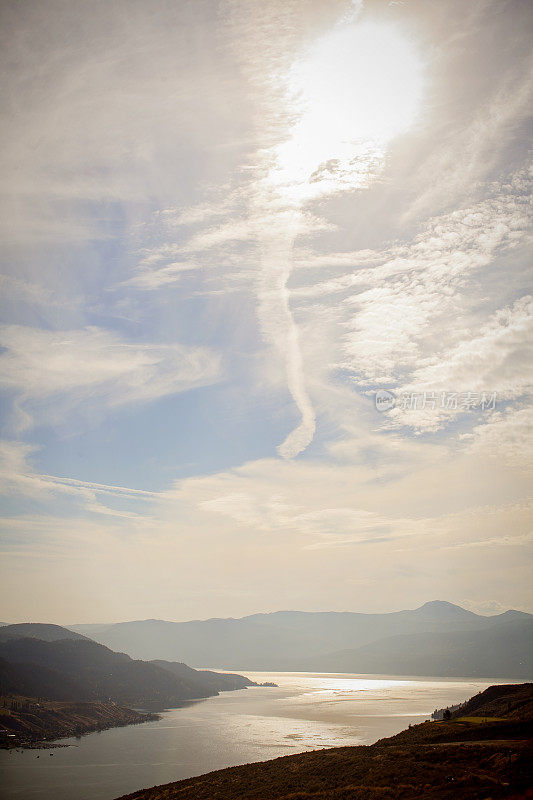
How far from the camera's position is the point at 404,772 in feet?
A: 125

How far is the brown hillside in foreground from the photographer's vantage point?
31188 mm

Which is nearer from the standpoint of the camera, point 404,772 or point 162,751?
point 404,772

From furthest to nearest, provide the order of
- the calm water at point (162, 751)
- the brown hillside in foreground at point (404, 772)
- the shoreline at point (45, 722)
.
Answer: the shoreline at point (45, 722) → the calm water at point (162, 751) → the brown hillside in foreground at point (404, 772)

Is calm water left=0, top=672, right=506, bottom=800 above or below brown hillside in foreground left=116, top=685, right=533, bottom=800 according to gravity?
below

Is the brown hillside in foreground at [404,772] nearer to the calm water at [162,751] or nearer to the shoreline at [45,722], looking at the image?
the calm water at [162,751]

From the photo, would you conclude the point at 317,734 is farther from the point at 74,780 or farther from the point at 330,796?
the point at 330,796

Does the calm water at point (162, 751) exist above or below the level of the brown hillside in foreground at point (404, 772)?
below

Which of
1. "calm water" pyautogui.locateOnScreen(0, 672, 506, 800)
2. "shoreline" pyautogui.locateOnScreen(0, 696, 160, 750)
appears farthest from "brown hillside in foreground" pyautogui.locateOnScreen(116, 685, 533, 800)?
"shoreline" pyautogui.locateOnScreen(0, 696, 160, 750)

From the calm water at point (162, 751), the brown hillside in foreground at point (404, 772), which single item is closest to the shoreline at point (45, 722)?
the calm water at point (162, 751)

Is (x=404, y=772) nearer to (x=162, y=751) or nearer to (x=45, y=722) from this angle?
(x=162, y=751)

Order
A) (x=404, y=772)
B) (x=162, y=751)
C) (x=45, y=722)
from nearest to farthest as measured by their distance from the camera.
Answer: (x=404, y=772) → (x=162, y=751) → (x=45, y=722)

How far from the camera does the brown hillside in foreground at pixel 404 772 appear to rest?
31.2 m

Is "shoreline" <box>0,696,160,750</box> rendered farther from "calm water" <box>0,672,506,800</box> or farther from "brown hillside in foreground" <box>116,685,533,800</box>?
"brown hillside in foreground" <box>116,685,533,800</box>

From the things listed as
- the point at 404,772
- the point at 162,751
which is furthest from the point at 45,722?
the point at 404,772
